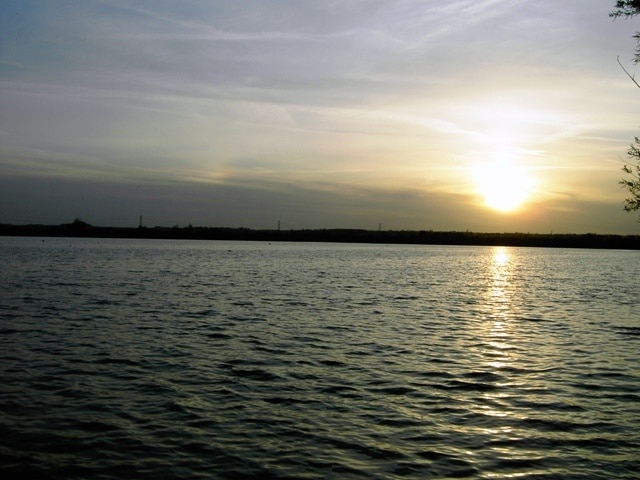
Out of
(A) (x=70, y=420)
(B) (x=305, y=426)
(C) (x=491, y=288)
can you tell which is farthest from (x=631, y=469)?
(C) (x=491, y=288)

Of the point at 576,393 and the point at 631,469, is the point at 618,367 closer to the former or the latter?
the point at 576,393

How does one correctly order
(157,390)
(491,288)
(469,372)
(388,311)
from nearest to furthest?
(157,390) → (469,372) → (388,311) → (491,288)

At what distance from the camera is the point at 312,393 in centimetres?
1619

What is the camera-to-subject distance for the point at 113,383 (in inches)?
662

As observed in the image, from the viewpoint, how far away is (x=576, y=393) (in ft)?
55.1

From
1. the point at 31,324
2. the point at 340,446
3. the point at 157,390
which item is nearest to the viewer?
the point at 340,446

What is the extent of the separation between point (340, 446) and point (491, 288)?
4564 cm

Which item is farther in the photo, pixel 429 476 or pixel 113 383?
pixel 113 383

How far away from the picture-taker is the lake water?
11508 millimetres

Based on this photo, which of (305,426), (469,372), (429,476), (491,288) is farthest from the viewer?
(491,288)

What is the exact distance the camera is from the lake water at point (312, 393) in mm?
11508

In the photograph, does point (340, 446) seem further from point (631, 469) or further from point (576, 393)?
point (576, 393)

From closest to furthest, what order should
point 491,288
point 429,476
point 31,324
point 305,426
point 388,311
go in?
point 429,476, point 305,426, point 31,324, point 388,311, point 491,288

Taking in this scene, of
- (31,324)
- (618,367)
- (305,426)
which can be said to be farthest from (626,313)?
(31,324)
